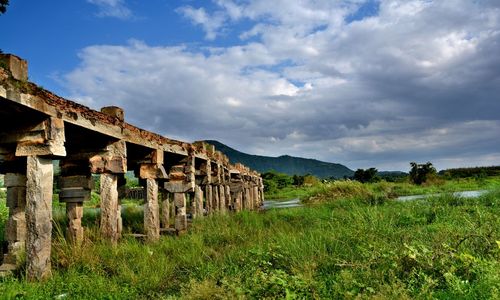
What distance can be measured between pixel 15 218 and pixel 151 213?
311 cm

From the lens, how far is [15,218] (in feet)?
27.0

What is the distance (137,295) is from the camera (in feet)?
18.2

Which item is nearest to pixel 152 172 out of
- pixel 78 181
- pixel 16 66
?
pixel 78 181

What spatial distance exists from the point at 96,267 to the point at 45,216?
118 centimetres

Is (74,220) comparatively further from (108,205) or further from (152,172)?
(152,172)

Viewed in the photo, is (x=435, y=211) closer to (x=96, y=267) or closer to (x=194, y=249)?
(x=194, y=249)

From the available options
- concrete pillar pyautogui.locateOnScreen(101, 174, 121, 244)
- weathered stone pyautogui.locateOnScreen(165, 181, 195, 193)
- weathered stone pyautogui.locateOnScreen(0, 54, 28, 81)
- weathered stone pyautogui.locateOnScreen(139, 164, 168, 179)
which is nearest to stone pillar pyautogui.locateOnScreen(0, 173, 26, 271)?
concrete pillar pyautogui.locateOnScreen(101, 174, 121, 244)

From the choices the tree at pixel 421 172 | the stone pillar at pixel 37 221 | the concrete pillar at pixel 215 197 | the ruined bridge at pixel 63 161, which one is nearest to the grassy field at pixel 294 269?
the stone pillar at pixel 37 221

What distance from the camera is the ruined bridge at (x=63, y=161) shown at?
6.35m

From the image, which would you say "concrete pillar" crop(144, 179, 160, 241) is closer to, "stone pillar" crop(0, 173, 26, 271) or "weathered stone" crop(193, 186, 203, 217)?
"stone pillar" crop(0, 173, 26, 271)

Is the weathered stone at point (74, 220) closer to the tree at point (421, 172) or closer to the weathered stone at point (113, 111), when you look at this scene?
the weathered stone at point (113, 111)

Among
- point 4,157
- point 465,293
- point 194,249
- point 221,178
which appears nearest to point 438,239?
point 465,293

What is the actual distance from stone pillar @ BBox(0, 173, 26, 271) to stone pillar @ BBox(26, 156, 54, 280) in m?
1.60

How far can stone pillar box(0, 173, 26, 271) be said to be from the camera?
7984 mm
